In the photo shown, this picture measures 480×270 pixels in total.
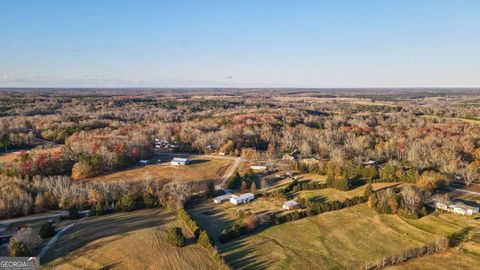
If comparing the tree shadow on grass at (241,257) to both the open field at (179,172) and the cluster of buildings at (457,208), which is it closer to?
the open field at (179,172)

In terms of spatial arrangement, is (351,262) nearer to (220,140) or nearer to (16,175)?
(16,175)

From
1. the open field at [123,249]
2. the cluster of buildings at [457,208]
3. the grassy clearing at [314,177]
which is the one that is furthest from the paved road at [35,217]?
the cluster of buildings at [457,208]

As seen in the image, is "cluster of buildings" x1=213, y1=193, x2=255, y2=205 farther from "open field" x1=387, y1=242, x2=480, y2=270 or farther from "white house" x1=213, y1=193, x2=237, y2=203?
"open field" x1=387, y1=242, x2=480, y2=270

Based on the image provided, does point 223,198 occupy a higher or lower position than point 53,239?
lower

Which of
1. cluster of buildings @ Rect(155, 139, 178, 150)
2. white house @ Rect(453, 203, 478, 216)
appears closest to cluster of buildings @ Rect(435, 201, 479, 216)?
white house @ Rect(453, 203, 478, 216)

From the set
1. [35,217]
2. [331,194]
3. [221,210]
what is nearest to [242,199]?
[221,210]

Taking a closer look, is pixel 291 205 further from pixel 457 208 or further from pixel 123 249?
pixel 123 249

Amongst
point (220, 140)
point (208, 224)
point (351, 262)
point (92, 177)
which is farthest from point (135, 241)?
point (220, 140)
